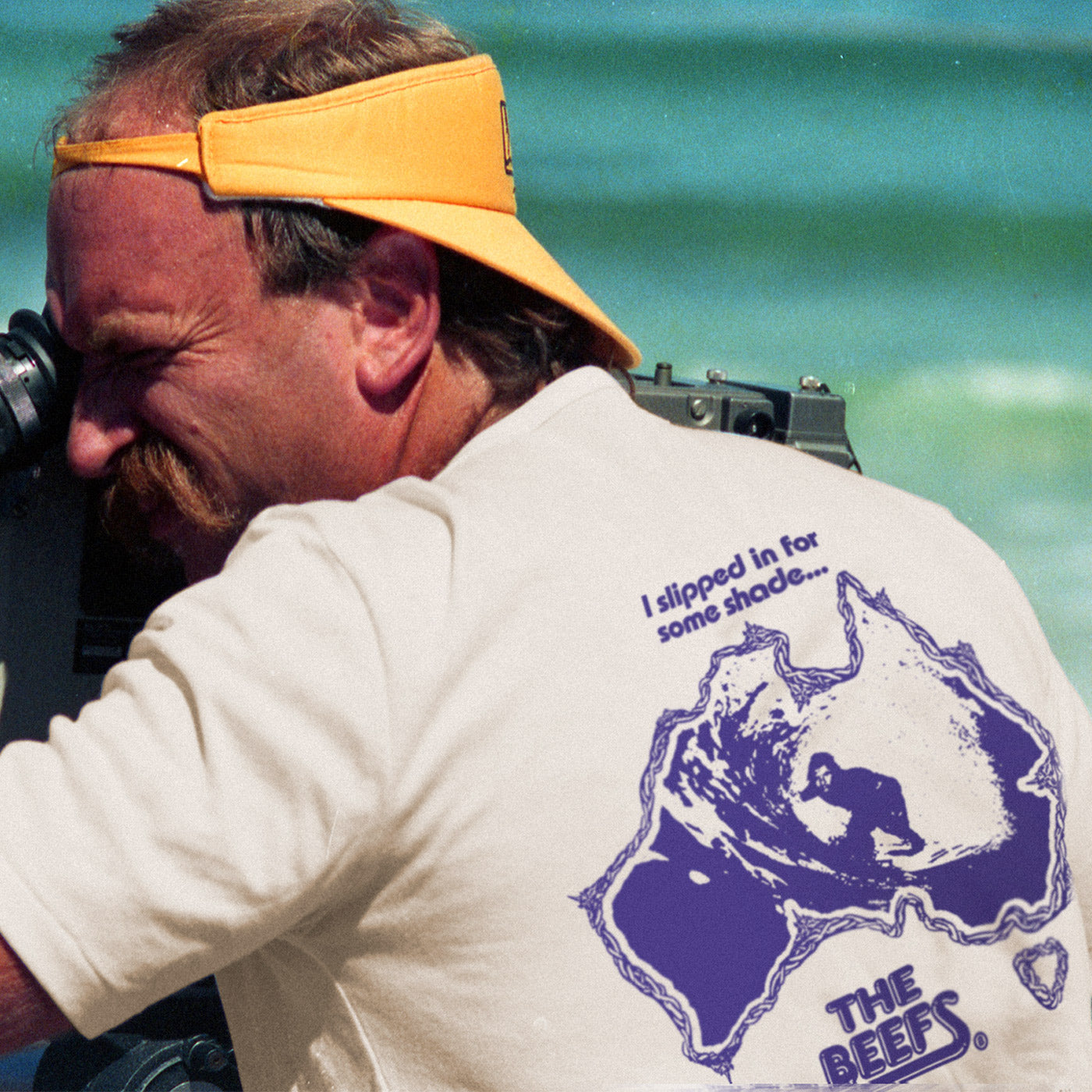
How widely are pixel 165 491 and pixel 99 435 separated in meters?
0.08

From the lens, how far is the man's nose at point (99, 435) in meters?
1.14

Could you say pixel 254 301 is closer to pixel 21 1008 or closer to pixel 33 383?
pixel 33 383

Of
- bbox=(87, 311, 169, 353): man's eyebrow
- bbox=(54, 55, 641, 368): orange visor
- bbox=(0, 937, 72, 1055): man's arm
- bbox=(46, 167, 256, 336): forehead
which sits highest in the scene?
bbox=(54, 55, 641, 368): orange visor

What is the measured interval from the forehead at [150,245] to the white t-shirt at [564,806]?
30cm

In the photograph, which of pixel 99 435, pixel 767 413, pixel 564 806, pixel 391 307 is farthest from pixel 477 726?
pixel 767 413

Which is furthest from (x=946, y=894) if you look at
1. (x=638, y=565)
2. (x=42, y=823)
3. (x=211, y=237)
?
(x=211, y=237)

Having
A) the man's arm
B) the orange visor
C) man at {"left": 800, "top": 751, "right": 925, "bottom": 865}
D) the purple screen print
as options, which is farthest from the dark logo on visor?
the man's arm

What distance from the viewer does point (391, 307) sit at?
1.09 meters

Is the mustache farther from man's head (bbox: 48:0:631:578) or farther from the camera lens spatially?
the camera lens

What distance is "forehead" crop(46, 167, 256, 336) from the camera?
1.04m

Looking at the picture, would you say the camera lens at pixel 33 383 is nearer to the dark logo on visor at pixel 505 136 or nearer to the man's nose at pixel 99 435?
the man's nose at pixel 99 435

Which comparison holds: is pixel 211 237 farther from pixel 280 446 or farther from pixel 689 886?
pixel 689 886

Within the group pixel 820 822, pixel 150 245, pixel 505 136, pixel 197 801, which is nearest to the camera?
pixel 197 801

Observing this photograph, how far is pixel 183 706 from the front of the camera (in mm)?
736
